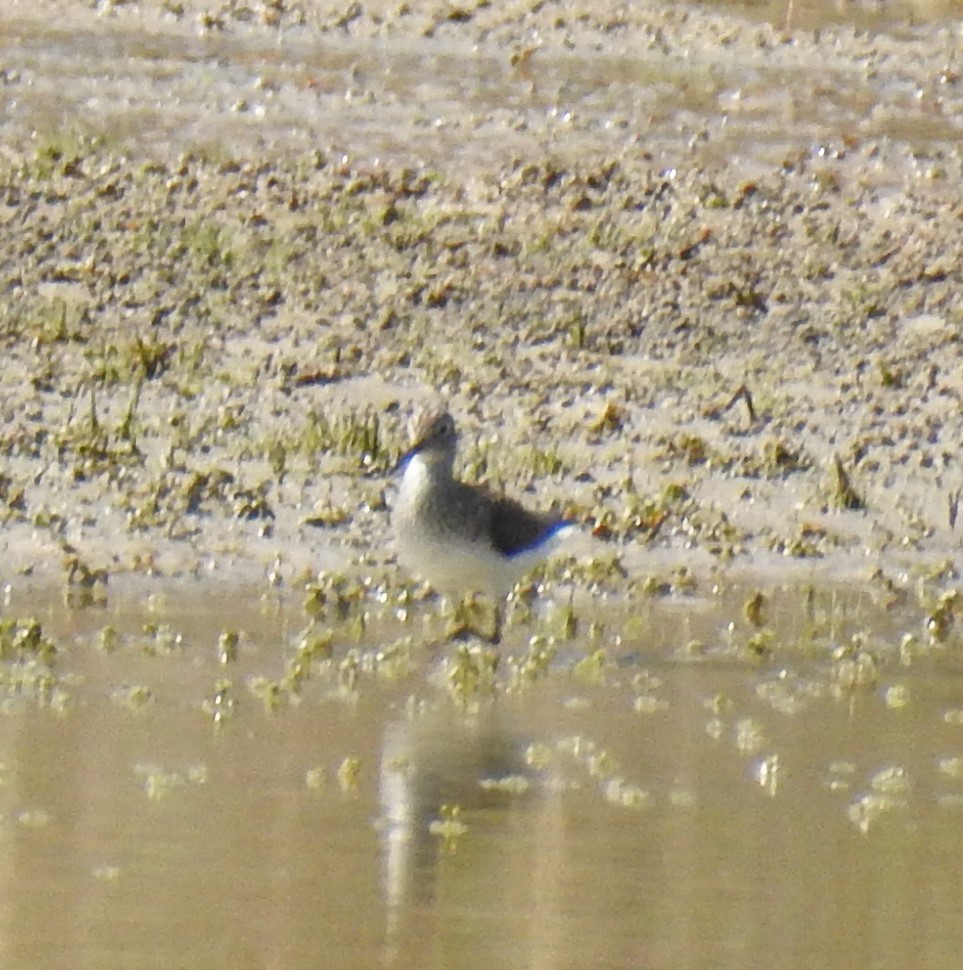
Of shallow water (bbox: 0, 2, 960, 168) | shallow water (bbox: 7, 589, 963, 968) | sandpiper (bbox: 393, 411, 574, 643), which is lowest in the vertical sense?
shallow water (bbox: 7, 589, 963, 968)

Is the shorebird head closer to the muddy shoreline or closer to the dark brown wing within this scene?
the dark brown wing

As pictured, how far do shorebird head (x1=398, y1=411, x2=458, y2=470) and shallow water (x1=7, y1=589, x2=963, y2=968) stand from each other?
508mm

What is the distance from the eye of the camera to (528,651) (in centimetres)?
841

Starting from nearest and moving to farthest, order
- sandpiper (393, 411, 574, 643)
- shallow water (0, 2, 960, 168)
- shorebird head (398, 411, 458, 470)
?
1. sandpiper (393, 411, 574, 643)
2. shorebird head (398, 411, 458, 470)
3. shallow water (0, 2, 960, 168)

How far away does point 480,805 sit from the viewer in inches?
265

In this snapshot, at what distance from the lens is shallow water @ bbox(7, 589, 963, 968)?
571cm

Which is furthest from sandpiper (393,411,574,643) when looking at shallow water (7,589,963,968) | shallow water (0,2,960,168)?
shallow water (0,2,960,168)

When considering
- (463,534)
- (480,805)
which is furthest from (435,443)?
(480,805)

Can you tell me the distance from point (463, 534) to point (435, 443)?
456mm

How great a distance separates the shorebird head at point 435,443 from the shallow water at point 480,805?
508 millimetres

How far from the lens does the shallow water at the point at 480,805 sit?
5.71 meters

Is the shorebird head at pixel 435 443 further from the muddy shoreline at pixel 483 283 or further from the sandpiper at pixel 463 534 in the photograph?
the muddy shoreline at pixel 483 283

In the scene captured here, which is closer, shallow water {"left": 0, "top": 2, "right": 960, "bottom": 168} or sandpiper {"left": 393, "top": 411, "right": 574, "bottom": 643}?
sandpiper {"left": 393, "top": 411, "right": 574, "bottom": 643}

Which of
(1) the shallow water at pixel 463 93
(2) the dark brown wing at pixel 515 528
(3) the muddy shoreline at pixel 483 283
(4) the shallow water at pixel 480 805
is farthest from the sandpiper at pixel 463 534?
(1) the shallow water at pixel 463 93
